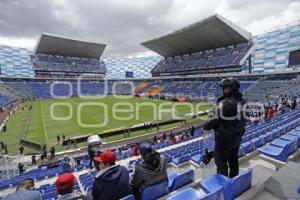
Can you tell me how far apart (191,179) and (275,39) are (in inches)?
3308

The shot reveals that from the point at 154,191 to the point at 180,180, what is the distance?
103 centimetres

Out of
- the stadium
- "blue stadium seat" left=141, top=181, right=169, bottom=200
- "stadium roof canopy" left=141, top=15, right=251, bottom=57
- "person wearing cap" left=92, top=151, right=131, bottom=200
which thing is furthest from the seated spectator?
"stadium roof canopy" left=141, top=15, right=251, bottom=57

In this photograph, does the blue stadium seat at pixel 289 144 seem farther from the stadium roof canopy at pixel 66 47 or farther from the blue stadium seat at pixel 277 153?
the stadium roof canopy at pixel 66 47

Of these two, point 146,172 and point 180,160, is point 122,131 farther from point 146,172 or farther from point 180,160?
point 146,172

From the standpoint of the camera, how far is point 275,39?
7450cm

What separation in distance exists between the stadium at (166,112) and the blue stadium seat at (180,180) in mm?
22

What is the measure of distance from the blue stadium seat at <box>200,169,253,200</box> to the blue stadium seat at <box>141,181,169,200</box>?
0.68 metres

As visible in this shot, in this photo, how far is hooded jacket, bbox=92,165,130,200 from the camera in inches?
121

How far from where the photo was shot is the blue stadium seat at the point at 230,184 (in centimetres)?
324

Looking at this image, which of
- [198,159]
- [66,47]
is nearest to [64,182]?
[198,159]

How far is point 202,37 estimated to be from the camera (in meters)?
58.4

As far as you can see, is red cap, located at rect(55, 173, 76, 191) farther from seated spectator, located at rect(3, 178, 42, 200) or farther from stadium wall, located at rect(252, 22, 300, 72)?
stadium wall, located at rect(252, 22, 300, 72)

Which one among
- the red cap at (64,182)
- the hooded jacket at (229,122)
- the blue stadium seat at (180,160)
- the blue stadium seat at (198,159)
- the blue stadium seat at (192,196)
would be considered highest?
the hooded jacket at (229,122)

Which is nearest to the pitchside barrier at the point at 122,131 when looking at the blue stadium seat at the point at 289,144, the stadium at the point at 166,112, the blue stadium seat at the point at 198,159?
the stadium at the point at 166,112
